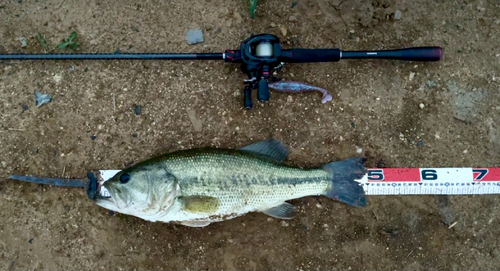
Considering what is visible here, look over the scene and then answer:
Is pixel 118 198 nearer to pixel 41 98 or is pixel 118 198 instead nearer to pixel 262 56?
pixel 41 98

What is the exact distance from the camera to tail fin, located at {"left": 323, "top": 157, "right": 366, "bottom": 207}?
11.4 ft

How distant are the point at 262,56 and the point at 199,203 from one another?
4.46 feet

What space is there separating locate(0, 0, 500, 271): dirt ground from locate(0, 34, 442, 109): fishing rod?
0.83 feet

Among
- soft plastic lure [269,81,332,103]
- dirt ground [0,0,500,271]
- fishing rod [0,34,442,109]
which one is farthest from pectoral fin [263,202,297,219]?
soft plastic lure [269,81,332,103]

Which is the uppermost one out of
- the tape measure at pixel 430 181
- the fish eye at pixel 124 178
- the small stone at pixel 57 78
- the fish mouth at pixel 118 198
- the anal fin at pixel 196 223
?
the small stone at pixel 57 78

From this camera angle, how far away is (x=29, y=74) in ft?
12.2

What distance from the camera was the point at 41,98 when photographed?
3.71 m

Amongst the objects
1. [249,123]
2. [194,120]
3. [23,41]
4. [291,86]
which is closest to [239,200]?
[249,123]

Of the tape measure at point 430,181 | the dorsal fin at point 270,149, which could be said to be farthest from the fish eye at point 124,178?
the tape measure at point 430,181

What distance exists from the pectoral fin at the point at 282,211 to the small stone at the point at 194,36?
179 cm

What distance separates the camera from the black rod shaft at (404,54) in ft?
11.6

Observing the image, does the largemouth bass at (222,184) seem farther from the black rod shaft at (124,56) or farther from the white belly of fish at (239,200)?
the black rod shaft at (124,56)

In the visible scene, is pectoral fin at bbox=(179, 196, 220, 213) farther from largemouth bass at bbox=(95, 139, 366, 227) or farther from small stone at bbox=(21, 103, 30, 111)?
small stone at bbox=(21, 103, 30, 111)

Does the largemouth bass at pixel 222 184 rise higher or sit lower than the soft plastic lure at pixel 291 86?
lower
